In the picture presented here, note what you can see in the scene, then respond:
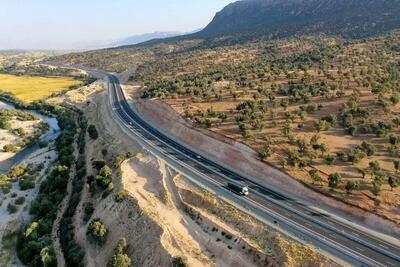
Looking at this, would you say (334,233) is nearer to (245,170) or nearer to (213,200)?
(213,200)

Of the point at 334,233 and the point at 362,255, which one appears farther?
the point at 334,233

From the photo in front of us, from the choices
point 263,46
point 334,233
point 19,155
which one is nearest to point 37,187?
point 19,155

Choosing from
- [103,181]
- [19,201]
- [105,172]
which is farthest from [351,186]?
[19,201]

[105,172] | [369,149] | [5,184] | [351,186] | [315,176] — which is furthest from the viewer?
[5,184]

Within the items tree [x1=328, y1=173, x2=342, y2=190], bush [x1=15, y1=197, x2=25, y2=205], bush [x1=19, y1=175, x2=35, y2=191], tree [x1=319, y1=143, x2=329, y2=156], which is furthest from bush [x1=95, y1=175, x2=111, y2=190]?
tree [x1=319, y1=143, x2=329, y2=156]

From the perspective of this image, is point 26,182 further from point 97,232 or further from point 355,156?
point 355,156

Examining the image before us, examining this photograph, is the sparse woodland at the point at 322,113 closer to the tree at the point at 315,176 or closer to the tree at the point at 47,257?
the tree at the point at 315,176
